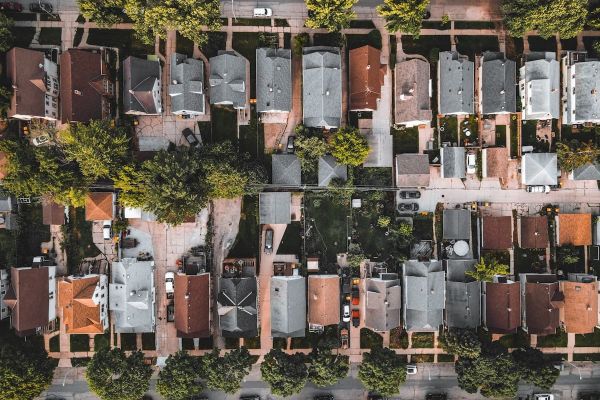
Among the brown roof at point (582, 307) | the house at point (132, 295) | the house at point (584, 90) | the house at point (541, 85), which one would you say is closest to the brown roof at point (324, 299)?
the house at point (132, 295)

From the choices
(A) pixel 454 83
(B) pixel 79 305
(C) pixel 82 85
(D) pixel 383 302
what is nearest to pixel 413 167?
(A) pixel 454 83

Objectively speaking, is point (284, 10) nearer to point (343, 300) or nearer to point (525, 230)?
point (343, 300)

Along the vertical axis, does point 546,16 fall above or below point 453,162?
above

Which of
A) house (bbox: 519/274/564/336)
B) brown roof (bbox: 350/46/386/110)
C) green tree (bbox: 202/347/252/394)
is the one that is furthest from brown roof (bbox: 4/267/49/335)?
house (bbox: 519/274/564/336)

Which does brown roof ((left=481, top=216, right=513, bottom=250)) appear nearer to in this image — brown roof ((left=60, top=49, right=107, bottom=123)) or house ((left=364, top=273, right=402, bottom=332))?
house ((left=364, top=273, right=402, bottom=332))

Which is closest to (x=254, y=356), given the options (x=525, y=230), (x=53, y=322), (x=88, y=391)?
(x=88, y=391)

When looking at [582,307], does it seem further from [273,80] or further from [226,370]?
[273,80]
